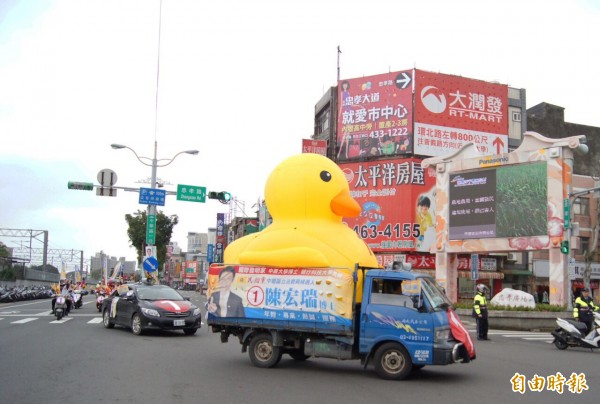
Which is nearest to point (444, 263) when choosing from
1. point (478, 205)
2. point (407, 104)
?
point (478, 205)

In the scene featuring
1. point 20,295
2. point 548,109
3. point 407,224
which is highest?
point 548,109

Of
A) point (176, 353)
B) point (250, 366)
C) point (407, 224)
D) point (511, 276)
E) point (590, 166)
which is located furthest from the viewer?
point (590, 166)

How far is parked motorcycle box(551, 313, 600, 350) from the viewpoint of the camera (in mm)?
14844

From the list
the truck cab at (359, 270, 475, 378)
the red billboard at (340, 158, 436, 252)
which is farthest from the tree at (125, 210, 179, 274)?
the truck cab at (359, 270, 475, 378)

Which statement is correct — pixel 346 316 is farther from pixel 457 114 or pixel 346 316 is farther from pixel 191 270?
pixel 191 270

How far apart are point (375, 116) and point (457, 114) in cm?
600

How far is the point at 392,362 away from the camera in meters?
9.34

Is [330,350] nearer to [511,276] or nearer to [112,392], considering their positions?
[112,392]

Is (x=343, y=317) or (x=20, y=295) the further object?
(x=20, y=295)

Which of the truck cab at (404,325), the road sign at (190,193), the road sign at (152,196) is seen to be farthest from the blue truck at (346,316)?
the road sign at (190,193)

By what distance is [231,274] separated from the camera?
35.4 feet

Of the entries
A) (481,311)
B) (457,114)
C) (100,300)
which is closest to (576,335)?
(481,311)

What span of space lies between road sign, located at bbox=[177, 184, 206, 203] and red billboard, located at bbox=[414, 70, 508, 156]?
18087 millimetres

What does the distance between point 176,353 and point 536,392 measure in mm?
7229
